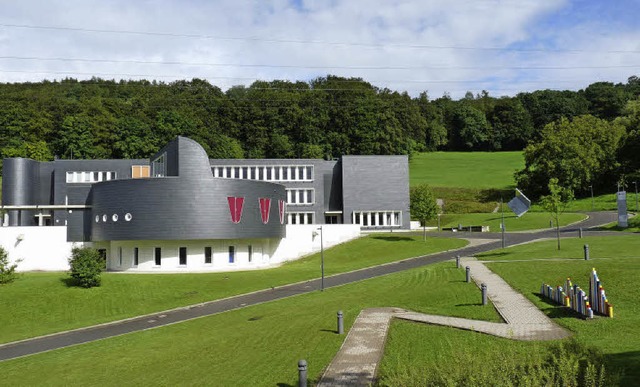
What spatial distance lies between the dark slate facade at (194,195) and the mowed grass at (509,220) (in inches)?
388

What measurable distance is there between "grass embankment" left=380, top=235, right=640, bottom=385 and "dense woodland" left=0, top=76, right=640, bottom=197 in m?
51.9

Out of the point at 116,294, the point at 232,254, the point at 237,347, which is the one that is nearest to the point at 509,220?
the point at 232,254

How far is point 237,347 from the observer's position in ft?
70.7

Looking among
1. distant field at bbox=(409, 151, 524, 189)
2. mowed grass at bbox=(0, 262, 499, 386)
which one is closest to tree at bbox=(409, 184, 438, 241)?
mowed grass at bbox=(0, 262, 499, 386)

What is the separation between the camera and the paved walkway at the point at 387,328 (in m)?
16.7

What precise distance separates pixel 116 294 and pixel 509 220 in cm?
5489

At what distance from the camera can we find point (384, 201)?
258 feet

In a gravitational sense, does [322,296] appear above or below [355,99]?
below

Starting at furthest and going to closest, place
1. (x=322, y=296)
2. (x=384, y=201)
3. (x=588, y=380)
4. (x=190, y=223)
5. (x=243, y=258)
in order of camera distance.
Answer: (x=384, y=201), (x=243, y=258), (x=190, y=223), (x=322, y=296), (x=588, y=380)

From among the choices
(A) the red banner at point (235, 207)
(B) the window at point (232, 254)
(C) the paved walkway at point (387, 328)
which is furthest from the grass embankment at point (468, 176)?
(C) the paved walkway at point (387, 328)

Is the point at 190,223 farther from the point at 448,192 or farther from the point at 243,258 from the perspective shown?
the point at 448,192

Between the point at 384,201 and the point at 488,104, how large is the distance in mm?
107934

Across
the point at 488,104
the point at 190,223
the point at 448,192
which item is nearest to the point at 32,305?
the point at 190,223

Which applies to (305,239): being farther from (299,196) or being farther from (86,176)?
(86,176)
